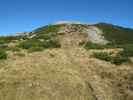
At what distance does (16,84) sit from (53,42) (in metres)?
18.9

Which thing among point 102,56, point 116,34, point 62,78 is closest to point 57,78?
point 62,78

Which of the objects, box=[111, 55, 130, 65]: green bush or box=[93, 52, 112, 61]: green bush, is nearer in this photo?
box=[111, 55, 130, 65]: green bush

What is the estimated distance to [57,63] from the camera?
2253 cm

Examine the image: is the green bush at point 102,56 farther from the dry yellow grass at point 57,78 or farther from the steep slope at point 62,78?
the dry yellow grass at point 57,78

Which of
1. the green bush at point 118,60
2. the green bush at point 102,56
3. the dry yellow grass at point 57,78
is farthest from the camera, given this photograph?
the green bush at point 102,56

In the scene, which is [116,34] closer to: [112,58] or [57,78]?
[112,58]

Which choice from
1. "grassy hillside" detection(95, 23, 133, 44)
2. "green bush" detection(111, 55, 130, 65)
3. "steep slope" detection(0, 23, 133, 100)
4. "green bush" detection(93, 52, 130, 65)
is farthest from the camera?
"grassy hillside" detection(95, 23, 133, 44)

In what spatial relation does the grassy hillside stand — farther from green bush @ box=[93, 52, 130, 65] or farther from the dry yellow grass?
the dry yellow grass

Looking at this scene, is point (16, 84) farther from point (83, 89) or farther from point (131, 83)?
point (131, 83)

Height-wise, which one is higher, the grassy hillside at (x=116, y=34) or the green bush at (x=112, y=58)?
the grassy hillside at (x=116, y=34)

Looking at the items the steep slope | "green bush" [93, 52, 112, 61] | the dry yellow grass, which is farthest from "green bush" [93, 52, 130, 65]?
the dry yellow grass

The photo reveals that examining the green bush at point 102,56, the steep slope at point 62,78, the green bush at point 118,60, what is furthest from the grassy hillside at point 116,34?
the steep slope at point 62,78

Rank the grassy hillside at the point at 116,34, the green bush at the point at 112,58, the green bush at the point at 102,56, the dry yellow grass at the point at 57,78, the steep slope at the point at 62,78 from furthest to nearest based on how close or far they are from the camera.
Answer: the grassy hillside at the point at 116,34 → the green bush at the point at 102,56 → the green bush at the point at 112,58 → the steep slope at the point at 62,78 → the dry yellow grass at the point at 57,78

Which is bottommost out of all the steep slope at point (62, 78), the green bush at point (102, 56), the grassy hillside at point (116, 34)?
the steep slope at point (62, 78)
